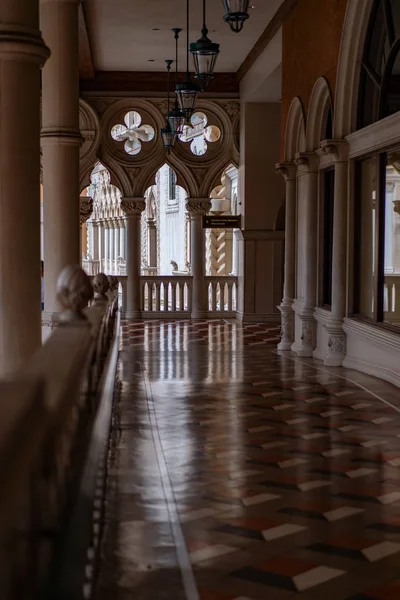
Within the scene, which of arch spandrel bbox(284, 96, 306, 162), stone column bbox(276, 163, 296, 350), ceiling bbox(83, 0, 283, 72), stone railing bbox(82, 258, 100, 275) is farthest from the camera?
stone railing bbox(82, 258, 100, 275)

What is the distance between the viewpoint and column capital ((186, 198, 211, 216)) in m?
21.1

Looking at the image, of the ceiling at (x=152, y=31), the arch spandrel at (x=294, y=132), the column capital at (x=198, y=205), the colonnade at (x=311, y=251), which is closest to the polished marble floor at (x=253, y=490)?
the colonnade at (x=311, y=251)

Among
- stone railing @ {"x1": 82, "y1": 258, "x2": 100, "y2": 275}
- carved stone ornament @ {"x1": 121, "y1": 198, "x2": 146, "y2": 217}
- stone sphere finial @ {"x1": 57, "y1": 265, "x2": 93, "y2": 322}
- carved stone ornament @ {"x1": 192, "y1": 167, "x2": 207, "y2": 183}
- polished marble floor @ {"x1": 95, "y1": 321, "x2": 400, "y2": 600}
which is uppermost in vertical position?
carved stone ornament @ {"x1": 192, "y1": 167, "x2": 207, "y2": 183}

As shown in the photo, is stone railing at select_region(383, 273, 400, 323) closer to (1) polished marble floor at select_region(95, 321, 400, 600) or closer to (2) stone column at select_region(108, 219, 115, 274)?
(1) polished marble floor at select_region(95, 321, 400, 600)

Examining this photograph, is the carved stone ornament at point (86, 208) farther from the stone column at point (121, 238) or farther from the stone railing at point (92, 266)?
the stone railing at point (92, 266)

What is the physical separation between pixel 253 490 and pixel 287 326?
8.73 m

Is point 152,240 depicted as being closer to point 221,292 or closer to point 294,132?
point 221,292

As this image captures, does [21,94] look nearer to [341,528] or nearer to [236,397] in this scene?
[341,528]

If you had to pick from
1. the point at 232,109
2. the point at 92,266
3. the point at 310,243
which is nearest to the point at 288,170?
the point at 310,243

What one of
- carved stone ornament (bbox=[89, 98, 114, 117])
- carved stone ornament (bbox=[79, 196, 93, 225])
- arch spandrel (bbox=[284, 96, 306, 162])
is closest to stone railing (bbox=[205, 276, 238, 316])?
carved stone ornament (bbox=[89, 98, 114, 117])

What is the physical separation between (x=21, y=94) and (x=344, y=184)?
657 centimetres

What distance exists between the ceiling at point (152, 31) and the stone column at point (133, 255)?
2.98 meters

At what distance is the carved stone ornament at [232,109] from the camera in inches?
817

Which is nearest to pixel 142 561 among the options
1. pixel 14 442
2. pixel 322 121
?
pixel 14 442
